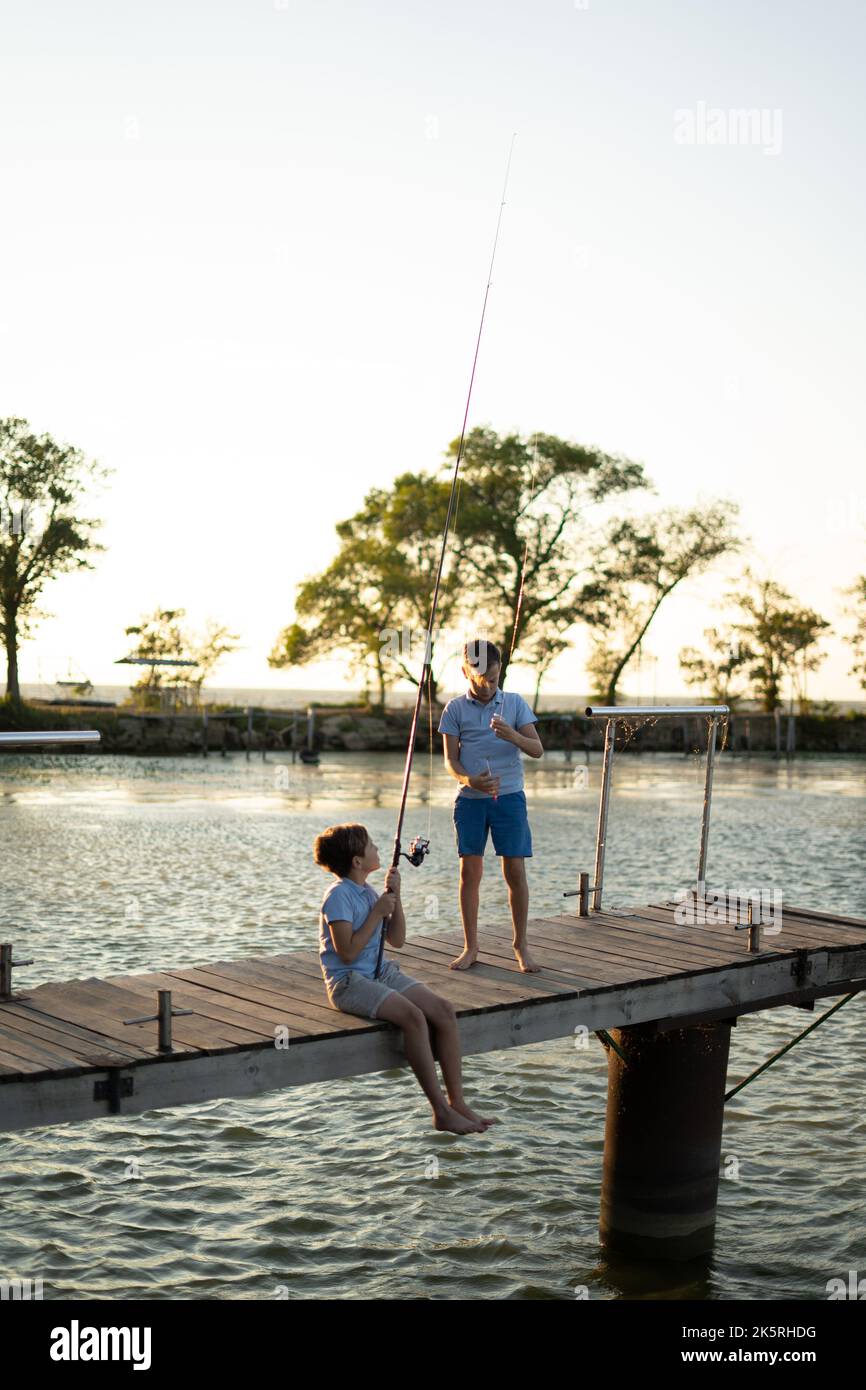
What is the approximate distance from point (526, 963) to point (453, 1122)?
1.35 meters

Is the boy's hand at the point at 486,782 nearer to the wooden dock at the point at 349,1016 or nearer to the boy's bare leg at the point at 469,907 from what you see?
the boy's bare leg at the point at 469,907

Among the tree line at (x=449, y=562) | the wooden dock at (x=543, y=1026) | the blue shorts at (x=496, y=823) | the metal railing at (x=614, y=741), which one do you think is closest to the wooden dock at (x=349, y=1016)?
the wooden dock at (x=543, y=1026)

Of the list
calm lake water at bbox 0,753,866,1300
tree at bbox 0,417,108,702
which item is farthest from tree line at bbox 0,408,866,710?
calm lake water at bbox 0,753,866,1300

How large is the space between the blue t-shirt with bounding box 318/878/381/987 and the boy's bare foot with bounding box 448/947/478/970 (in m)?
1.13

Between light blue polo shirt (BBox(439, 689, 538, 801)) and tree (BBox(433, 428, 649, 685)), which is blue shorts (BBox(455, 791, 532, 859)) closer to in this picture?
light blue polo shirt (BBox(439, 689, 538, 801))

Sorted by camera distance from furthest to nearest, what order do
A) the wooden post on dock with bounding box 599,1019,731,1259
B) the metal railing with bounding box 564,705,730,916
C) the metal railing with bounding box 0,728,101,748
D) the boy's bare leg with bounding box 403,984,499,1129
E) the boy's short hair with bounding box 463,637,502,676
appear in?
the metal railing with bounding box 564,705,730,916
the wooden post on dock with bounding box 599,1019,731,1259
the boy's short hair with bounding box 463,637,502,676
the boy's bare leg with bounding box 403,984,499,1129
the metal railing with bounding box 0,728,101,748

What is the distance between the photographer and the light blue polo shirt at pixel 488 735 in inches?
271

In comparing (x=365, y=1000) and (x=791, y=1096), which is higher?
(x=365, y=1000)

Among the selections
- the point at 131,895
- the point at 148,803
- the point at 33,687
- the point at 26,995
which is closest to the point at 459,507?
the point at 33,687

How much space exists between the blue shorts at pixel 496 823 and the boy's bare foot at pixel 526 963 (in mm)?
469

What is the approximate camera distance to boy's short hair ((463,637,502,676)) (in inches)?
264

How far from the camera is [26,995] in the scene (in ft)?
20.3
